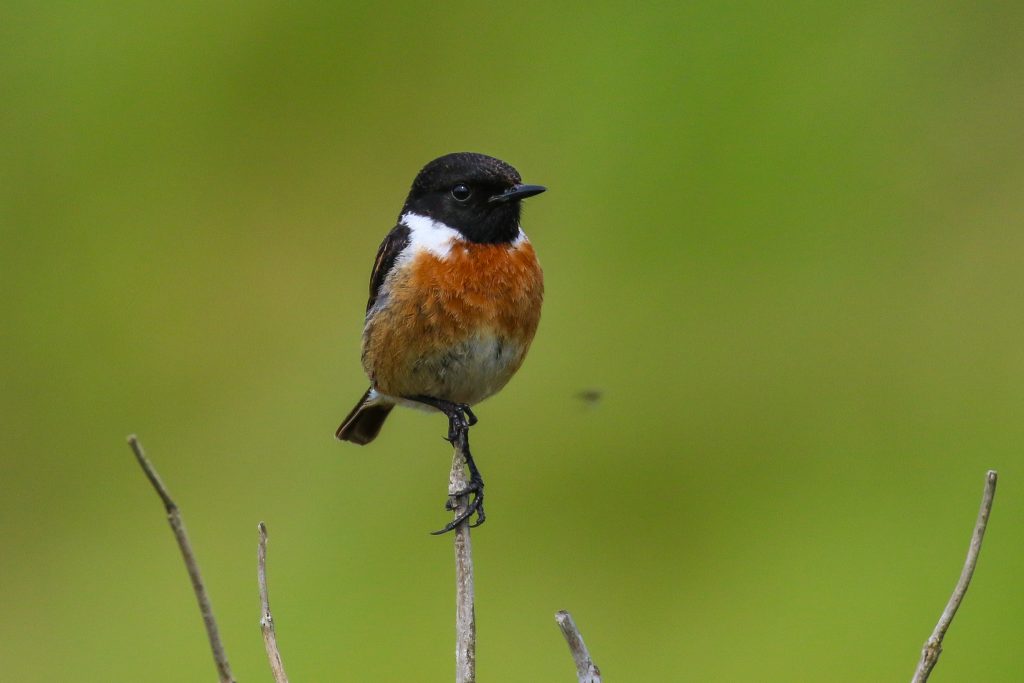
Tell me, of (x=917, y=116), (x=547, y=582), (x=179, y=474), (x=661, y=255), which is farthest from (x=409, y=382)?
(x=917, y=116)

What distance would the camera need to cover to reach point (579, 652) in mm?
2375

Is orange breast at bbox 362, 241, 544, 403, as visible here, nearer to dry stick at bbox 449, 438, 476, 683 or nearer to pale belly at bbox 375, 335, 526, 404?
pale belly at bbox 375, 335, 526, 404

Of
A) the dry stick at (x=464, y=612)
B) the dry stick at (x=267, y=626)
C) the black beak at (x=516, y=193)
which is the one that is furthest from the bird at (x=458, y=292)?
the dry stick at (x=267, y=626)

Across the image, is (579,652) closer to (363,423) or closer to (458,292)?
(458,292)

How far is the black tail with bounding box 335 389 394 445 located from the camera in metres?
5.07

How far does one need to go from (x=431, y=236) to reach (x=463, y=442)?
765 mm

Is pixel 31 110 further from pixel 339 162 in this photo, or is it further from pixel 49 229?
pixel 339 162

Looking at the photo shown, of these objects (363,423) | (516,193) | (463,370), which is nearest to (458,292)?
(463,370)

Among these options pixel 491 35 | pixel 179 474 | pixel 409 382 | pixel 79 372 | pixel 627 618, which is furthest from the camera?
pixel 491 35

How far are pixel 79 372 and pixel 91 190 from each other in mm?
1146

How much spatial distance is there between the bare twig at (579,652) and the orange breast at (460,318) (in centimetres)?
186

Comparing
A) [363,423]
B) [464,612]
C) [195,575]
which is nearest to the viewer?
[195,575]

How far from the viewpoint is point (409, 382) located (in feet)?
14.2

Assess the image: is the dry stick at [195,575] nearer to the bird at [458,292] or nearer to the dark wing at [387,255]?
the bird at [458,292]
